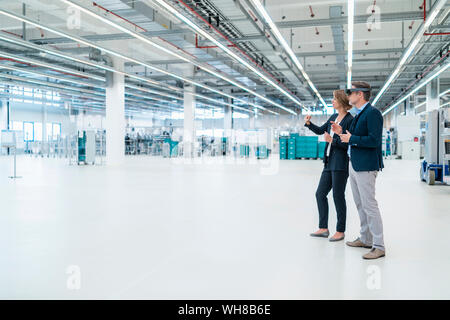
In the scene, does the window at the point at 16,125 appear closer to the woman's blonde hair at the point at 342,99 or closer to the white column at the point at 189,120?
the white column at the point at 189,120

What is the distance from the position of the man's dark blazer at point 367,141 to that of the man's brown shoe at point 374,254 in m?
0.66

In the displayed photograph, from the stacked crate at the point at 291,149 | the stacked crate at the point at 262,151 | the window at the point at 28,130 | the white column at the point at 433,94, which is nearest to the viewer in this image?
the white column at the point at 433,94

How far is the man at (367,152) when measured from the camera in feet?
9.78

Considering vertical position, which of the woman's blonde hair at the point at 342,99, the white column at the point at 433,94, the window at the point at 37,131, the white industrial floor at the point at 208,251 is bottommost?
the white industrial floor at the point at 208,251

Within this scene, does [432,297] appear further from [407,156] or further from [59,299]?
[407,156]

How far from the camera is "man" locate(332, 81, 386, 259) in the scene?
2.98m

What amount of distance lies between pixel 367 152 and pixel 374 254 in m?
0.82

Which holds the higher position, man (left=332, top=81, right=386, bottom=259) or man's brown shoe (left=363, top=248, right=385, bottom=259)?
man (left=332, top=81, right=386, bottom=259)

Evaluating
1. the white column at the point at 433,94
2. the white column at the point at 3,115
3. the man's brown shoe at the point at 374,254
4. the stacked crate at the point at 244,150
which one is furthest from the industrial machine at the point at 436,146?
the white column at the point at 3,115

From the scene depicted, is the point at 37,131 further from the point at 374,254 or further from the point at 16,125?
the point at 374,254

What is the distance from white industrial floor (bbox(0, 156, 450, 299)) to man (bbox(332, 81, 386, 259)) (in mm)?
243

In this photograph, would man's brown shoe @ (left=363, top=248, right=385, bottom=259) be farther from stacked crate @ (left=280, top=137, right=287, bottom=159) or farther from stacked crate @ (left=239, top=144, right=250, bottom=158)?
stacked crate @ (left=239, top=144, right=250, bottom=158)

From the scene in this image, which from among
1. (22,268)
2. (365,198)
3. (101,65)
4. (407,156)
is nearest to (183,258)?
(22,268)

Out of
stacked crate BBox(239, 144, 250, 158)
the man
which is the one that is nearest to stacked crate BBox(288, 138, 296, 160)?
stacked crate BBox(239, 144, 250, 158)
